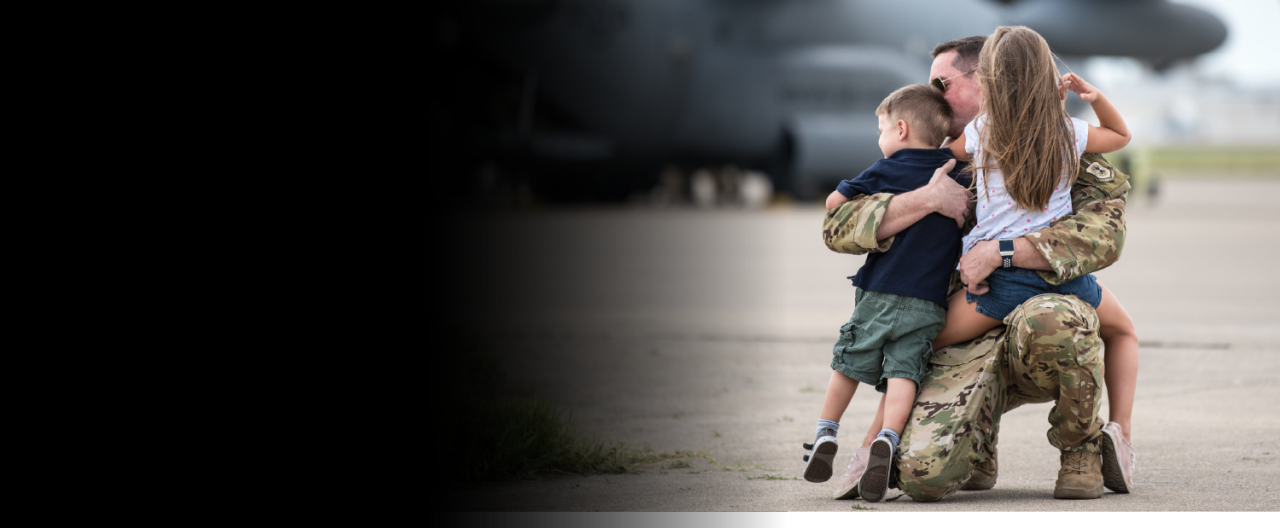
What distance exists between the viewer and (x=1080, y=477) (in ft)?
11.3

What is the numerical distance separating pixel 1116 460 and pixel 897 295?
74cm

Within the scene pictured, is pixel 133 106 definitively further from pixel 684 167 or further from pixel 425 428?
pixel 684 167

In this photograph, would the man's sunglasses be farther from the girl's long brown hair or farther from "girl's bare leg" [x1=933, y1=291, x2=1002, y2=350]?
"girl's bare leg" [x1=933, y1=291, x2=1002, y2=350]

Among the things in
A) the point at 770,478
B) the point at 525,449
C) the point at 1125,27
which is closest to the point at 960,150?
the point at 770,478

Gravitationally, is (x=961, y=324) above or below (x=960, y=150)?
below

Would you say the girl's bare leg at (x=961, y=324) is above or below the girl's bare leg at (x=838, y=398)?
above

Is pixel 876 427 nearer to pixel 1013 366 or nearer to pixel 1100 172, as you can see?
pixel 1013 366

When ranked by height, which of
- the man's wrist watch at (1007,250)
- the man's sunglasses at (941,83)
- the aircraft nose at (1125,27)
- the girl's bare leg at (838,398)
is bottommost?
the girl's bare leg at (838,398)

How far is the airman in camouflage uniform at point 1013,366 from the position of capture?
3365 millimetres

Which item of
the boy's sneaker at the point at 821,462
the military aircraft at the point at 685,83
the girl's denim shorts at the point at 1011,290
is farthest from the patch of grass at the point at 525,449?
the military aircraft at the point at 685,83

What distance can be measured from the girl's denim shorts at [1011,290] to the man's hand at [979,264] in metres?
0.03

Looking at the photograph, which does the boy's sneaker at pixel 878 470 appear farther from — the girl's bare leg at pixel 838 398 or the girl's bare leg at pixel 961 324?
the girl's bare leg at pixel 961 324

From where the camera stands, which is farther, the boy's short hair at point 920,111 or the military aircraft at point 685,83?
the military aircraft at point 685,83

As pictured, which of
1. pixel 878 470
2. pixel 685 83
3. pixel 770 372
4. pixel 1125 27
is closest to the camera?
pixel 878 470
